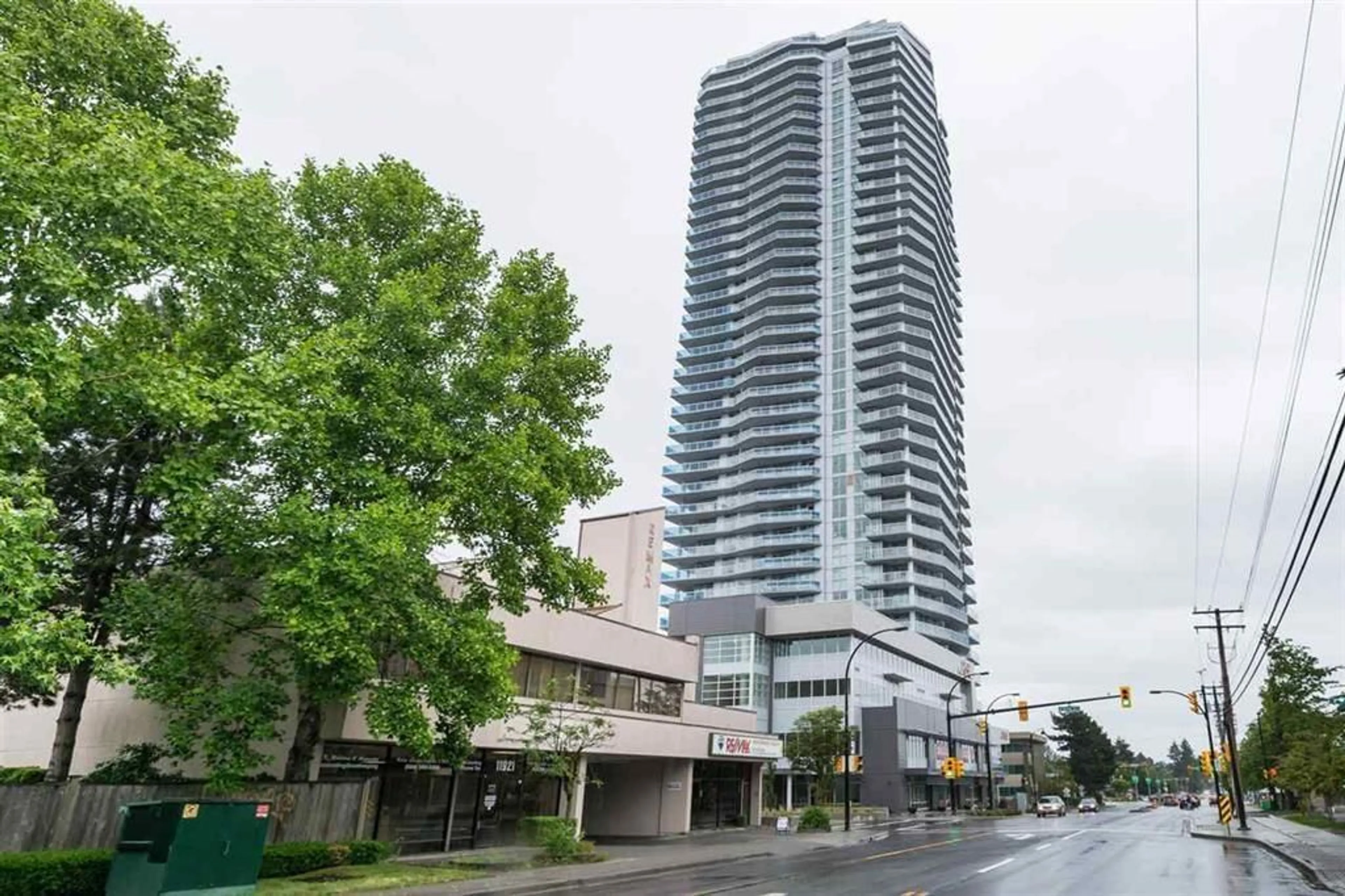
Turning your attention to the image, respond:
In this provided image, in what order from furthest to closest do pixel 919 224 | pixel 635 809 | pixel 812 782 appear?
pixel 919 224 < pixel 812 782 < pixel 635 809

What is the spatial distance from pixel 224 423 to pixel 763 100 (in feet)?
570

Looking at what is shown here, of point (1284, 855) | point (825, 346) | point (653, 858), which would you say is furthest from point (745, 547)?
point (653, 858)

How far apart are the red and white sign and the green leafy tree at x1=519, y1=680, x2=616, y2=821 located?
29.1 feet

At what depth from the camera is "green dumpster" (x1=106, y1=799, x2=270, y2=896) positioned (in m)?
13.5

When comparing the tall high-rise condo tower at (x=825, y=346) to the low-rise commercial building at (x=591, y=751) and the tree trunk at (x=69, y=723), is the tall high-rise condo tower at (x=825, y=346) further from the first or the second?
the tree trunk at (x=69, y=723)

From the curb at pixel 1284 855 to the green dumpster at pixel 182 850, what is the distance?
72.7 feet

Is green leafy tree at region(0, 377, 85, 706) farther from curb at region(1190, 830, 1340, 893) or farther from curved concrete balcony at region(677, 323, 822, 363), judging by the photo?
curved concrete balcony at region(677, 323, 822, 363)

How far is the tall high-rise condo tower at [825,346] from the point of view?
398 ft

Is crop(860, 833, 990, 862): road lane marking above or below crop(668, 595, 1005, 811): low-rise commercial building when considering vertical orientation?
below

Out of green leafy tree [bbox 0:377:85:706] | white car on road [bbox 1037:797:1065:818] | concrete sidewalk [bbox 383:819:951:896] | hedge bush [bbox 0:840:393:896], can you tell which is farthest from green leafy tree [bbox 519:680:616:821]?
white car on road [bbox 1037:797:1065:818]

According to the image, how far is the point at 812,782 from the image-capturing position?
76688 millimetres

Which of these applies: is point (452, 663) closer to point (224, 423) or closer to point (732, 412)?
point (224, 423)

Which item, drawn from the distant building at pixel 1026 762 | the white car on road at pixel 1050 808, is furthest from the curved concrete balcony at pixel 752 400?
the white car on road at pixel 1050 808

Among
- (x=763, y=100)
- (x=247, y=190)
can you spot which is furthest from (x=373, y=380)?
(x=763, y=100)
